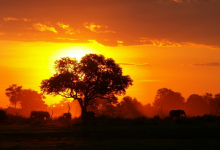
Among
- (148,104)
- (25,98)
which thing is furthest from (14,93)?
(148,104)

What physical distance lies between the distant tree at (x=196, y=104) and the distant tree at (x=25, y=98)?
74465 millimetres

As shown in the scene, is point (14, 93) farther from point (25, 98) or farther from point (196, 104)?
point (196, 104)

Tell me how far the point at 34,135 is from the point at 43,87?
99.0ft

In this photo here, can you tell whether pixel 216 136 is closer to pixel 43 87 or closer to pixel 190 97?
pixel 43 87

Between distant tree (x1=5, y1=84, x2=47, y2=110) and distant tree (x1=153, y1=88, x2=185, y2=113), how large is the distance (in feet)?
201

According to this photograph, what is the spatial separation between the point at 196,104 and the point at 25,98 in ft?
272

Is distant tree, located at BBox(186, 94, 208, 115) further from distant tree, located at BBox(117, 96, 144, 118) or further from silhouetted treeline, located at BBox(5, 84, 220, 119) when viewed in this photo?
distant tree, located at BBox(117, 96, 144, 118)

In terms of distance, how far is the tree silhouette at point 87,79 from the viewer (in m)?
57.3

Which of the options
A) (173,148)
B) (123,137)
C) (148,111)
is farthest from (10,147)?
(148,111)

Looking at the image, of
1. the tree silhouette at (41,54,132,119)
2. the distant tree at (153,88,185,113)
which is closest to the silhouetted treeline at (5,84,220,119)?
the distant tree at (153,88,185,113)

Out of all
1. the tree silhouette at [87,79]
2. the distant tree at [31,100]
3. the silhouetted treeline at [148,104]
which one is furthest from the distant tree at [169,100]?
the tree silhouette at [87,79]

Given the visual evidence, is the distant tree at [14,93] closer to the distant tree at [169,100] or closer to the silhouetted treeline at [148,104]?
the silhouetted treeline at [148,104]

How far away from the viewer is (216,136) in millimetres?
28312

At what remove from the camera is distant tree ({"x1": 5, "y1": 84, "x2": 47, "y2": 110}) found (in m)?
125
